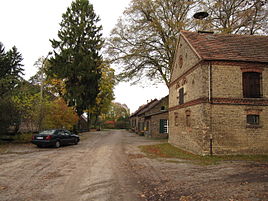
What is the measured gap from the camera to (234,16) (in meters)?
19.7

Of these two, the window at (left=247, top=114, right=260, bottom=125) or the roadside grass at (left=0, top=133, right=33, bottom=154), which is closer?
the window at (left=247, top=114, right=260, bottom=125)

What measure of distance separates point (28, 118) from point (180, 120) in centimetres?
1321

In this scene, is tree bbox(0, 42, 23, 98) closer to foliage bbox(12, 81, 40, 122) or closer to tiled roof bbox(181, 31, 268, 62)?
foliage bbox(12, 81, 40, 122)

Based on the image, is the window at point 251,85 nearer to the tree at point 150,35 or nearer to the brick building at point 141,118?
the tree at point 150,35

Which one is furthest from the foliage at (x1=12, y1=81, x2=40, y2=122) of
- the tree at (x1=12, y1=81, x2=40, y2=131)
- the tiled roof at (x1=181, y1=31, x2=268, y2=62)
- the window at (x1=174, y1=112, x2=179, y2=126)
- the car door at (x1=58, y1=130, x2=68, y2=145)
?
the tiled roof at (x1=181, y1=31, x2=268, y2=62)

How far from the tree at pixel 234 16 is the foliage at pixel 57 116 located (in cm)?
1573

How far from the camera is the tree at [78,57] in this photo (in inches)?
1031

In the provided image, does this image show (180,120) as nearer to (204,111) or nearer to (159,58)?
(204,111)

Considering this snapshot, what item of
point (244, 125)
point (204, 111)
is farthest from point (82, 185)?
point (244, 125)

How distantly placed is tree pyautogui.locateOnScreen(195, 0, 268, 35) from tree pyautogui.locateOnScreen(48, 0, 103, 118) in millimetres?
13699

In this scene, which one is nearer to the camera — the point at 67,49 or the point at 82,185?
the point at 82,185

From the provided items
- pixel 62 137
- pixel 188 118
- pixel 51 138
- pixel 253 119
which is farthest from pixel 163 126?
pixel 51 138

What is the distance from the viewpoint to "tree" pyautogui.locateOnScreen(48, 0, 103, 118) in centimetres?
2619

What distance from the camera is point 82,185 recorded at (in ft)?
20.2
